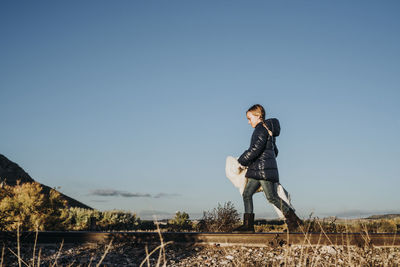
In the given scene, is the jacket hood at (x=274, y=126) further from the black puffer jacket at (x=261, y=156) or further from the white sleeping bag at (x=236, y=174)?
the white sleeping bag at (x=236, y=174)

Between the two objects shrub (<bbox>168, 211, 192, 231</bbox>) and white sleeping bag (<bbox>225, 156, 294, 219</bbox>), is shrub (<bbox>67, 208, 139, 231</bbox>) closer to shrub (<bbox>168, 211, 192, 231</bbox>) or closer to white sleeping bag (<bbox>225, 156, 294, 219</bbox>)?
shrub (<bbox>168, 211, 192, 231</bbox>)

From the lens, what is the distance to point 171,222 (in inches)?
635

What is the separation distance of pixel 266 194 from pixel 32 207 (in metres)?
9.95

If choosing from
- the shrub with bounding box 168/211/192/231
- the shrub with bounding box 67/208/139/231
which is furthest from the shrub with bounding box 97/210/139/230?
the shrub with bounding box 168/211/192/231

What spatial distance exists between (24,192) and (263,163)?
10127 mm

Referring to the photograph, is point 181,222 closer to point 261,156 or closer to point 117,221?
point 117,221

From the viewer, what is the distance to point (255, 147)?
7.41m

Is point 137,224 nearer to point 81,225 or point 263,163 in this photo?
point 81,225

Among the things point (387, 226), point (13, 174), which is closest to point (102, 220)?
point (387, 226)

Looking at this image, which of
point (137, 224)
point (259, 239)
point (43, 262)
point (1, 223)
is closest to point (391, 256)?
point (259, 239)

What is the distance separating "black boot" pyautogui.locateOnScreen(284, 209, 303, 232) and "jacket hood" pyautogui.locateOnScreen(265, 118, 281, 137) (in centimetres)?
155

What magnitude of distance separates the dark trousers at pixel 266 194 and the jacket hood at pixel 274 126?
101cm

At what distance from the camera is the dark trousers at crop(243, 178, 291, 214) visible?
24.1ft

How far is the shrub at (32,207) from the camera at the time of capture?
527 inches
